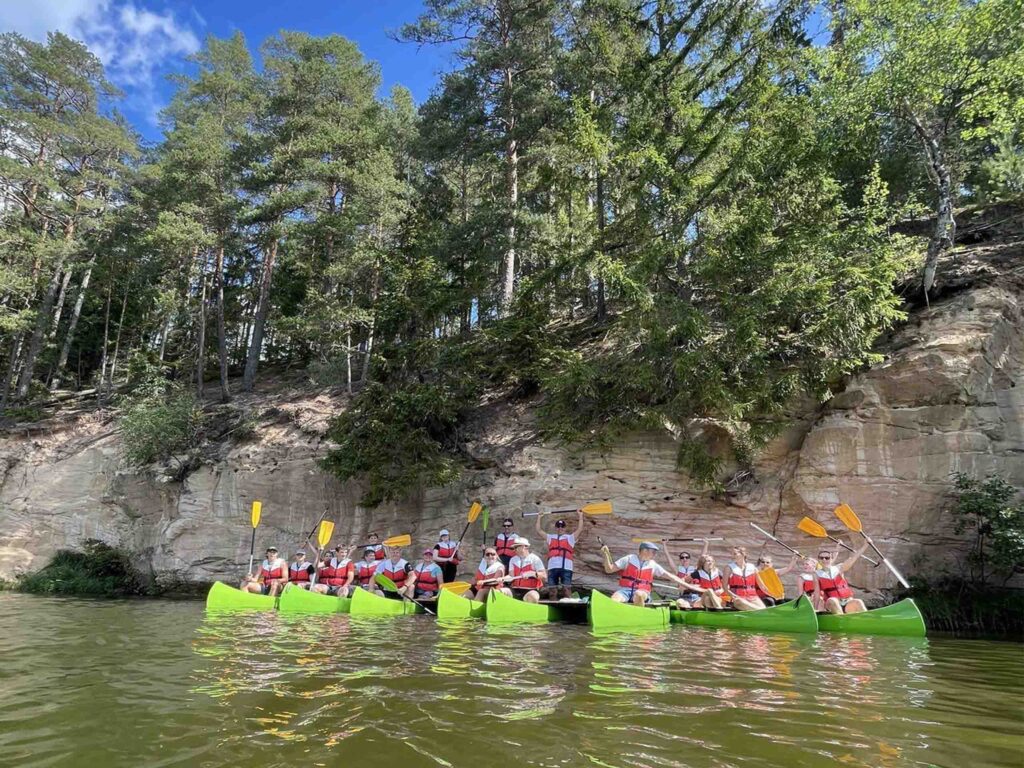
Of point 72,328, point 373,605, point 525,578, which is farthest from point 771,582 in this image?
point 72,328

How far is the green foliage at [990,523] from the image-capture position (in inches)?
354

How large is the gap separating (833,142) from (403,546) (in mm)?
A: 11915

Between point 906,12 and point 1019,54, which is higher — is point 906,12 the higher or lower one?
the higher one

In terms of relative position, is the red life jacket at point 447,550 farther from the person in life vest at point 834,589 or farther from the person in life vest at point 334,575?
the person in life vest at point 834,589

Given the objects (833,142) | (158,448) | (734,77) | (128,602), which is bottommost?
(128,602)

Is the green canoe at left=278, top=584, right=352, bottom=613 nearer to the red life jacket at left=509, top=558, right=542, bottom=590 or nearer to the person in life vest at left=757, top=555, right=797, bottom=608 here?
the red life jacket at left=509, top=558, right=542, bottom=590

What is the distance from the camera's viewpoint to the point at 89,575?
629 inches

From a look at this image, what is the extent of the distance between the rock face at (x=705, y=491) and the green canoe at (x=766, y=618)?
2565 millimetres

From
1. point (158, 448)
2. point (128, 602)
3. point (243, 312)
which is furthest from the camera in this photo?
point (243, 312)

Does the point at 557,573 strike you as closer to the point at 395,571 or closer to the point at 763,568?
the point at 395,571

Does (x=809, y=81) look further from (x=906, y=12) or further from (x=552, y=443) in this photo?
→ (x=552, y=443)

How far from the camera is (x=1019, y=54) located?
10391 mm

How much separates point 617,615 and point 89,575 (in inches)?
565

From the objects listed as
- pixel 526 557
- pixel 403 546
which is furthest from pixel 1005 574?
pixel 403 546
